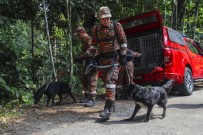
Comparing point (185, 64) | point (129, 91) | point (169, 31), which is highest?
point (169, 31)

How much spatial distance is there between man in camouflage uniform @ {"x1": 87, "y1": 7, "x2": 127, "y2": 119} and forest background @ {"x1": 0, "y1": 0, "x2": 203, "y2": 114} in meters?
2.44

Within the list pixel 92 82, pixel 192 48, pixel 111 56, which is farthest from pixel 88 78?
pixel 192 48

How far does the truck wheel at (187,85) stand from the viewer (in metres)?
9.91

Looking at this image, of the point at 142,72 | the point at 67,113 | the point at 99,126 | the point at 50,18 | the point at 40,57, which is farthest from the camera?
the point at 50,18

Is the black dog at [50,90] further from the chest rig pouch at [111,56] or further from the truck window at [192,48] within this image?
the truck window at [192,48]

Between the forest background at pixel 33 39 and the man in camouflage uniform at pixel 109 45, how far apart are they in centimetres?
244

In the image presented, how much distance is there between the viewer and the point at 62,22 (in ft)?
Result: 38.6

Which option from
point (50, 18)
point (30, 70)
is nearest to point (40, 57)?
point (30, 70)

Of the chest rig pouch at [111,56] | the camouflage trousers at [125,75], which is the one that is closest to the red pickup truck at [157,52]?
the camouflage trousers at [125,75]

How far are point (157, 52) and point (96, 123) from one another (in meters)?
3.93

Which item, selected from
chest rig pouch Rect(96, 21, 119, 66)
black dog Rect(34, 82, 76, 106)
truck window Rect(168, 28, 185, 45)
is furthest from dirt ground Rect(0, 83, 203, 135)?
truck window Rect(168, 28, 185, 45)

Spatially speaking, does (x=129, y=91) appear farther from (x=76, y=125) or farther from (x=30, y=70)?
(x=30, y=70)

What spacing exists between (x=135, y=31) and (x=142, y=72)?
1.25 m

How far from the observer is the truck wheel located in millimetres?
9914
